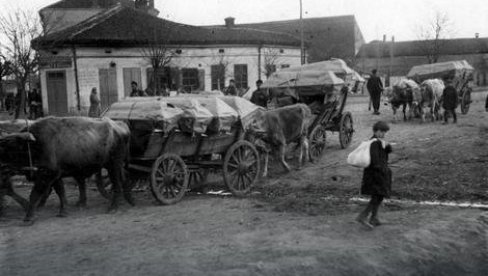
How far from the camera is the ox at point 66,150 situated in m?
8.12

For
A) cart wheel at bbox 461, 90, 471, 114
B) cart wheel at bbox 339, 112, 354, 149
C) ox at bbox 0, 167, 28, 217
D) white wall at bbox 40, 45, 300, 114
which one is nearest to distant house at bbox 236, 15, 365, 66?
white wall at bbox 40, 45, 300, 114

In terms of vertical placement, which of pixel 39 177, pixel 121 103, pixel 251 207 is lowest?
pixel 251 207

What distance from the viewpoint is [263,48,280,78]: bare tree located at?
104 feet

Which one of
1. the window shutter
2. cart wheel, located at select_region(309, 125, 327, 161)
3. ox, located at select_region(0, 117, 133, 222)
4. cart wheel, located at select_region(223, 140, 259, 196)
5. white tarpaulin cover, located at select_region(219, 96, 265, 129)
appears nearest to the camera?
ox, located at select_region(0, 117, 133, 222)

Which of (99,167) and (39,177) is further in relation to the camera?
(99,167)

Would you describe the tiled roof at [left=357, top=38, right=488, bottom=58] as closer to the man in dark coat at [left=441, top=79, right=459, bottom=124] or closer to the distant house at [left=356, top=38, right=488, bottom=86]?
the distant house at [left=356, top=38, right=488, bottom=86]

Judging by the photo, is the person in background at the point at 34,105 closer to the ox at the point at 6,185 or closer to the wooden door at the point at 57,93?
the wooden door at the point at 57,93

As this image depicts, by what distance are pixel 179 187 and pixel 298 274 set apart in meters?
3.96

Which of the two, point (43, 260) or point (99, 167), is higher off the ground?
point (99, 167)

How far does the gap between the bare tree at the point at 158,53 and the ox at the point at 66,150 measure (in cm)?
1660

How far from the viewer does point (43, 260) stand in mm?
6125

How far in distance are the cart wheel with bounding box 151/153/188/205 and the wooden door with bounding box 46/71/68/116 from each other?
20262mm

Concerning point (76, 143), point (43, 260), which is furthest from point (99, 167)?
point (43, 260)

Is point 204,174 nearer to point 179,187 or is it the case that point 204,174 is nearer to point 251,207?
point 179,187
